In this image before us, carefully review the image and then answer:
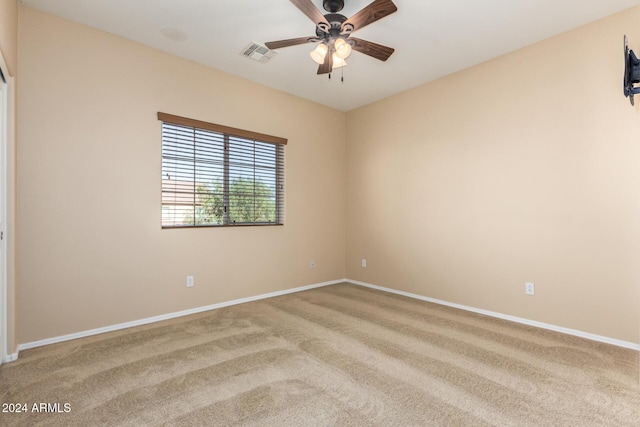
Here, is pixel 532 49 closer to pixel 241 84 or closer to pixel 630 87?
pixel 630 87

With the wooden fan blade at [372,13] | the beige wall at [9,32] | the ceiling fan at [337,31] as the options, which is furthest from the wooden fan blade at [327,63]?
the beige wall at [9,32]

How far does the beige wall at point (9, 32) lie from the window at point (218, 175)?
44.4 inches

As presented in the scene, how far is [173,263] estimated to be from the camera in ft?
11.3

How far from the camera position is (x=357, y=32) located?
10.0 feet

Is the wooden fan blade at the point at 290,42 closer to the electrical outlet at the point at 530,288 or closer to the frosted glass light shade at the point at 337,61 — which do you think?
the frosted glass light shade at the point at 337,61

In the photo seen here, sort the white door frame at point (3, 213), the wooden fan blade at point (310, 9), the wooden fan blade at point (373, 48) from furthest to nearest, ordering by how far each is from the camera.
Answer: the wooden fan blade at point (373, 48) → the white door frame at point (3, 213) → the wooden fan blade at point (310, 9)

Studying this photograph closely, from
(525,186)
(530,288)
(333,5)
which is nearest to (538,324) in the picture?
(530,288)

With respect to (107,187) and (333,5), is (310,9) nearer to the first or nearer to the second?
(333,5)

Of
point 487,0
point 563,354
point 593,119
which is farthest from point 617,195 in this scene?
point 487,0

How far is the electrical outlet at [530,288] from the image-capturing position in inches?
126

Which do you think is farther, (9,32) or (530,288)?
(530,288)

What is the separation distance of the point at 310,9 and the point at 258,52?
1.41 meters

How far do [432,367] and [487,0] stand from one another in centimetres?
290

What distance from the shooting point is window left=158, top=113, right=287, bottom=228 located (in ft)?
11.4
